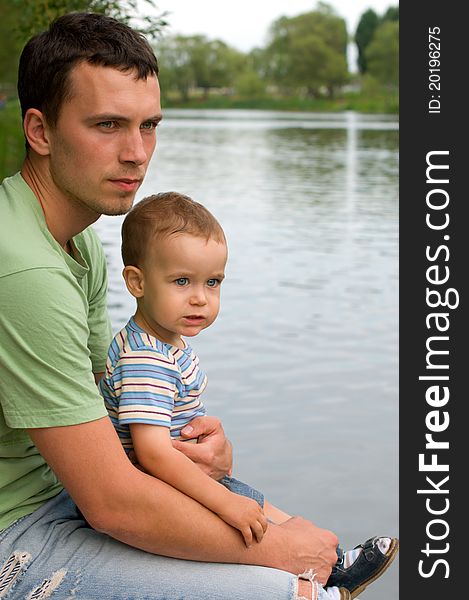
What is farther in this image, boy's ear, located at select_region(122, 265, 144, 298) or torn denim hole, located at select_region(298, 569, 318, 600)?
boy's ear, located at select_region(122, 265, 144, 298)

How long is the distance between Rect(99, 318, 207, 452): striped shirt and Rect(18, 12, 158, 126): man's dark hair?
0.60 metres

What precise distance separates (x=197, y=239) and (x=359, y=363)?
505cm

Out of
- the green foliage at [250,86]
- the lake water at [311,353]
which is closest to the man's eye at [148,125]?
the lake water at [311,353]

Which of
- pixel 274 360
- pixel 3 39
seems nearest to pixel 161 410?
pixel 274 360

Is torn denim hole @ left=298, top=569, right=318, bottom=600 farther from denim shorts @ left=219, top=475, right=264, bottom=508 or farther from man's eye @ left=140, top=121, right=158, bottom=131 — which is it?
man's eye @ left=140, top=121, right=158, bottom=131

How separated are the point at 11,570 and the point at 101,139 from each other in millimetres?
1055

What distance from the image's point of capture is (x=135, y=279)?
2842 millimetres

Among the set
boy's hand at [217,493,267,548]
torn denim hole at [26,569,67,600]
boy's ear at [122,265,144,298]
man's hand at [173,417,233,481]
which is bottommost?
torn denim hole at [26,569,67,600]

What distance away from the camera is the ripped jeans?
8.33 ft

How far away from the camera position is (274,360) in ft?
25.3

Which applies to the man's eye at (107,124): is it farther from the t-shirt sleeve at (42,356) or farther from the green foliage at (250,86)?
the green foliage at (250,86)

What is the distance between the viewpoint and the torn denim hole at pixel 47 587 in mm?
2551

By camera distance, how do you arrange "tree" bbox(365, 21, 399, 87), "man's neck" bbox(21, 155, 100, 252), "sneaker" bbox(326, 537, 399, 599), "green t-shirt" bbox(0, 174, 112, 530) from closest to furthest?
"green t-shirt" bbox(0, 174, 112, 530)
"man's neck" bbox(21, 155, 100, 252)
"sneaker" bbox(326, 537, 399, 599)
"tree" bbox(365, 21, 399, 87)

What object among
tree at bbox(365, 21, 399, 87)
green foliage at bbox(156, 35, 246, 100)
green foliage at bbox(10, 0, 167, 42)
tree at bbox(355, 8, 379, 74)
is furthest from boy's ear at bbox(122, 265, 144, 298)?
green foliage at bbox(156, 35, 246, 100)
